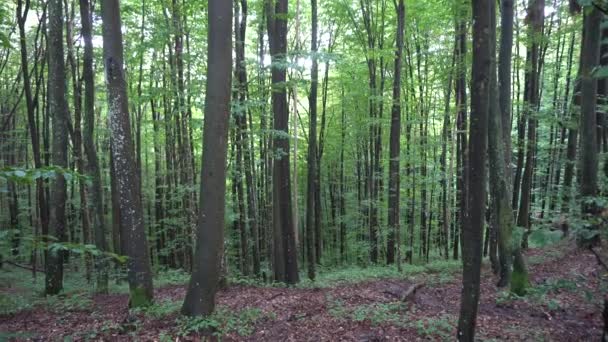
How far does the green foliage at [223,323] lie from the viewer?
228 inches

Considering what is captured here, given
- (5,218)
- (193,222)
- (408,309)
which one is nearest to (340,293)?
(408,309)

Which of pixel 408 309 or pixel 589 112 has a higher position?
pixel 589 112

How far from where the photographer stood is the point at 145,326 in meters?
6.16

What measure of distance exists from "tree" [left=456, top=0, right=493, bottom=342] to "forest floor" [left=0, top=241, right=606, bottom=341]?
0.80 m

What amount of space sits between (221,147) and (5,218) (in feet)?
78.2

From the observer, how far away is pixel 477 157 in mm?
4488

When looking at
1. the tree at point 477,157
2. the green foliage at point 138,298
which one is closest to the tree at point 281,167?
the green foliage at point 138,298

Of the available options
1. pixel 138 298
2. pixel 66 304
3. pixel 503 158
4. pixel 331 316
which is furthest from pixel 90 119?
pixel 503 158

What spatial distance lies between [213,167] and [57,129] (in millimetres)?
6243

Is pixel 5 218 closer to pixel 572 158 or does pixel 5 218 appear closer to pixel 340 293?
pixel 340 293

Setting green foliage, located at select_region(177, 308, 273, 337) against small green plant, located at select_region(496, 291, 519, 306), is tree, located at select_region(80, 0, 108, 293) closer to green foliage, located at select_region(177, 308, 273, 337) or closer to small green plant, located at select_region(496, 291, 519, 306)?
green foliage, located at select_region(177, 308, 273, 337)

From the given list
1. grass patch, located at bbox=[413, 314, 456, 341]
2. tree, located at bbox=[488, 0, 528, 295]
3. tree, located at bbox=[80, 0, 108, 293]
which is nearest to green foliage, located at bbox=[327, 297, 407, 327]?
grass patch, located at bbox=[413, 314, 456, 341]

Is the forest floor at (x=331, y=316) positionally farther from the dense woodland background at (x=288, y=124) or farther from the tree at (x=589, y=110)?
the tree at (x=589, y=110)

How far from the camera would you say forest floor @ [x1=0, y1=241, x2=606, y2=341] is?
5.97 meters
